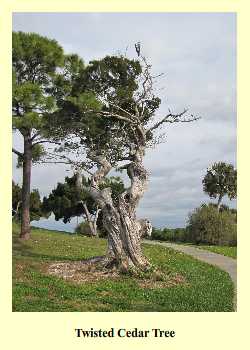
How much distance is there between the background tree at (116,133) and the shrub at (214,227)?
14134 millimetres

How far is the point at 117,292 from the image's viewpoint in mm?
13953

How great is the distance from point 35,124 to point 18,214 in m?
18.2

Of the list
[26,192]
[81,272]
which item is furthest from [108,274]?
[26,192]

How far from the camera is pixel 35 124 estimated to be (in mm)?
23234

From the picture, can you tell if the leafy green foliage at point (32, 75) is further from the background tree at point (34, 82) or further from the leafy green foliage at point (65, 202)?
the leafy green foliage at point (65, 202)

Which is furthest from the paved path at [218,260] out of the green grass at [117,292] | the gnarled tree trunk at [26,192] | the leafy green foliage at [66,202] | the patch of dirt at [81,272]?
the leafy green foliage at [66,202]

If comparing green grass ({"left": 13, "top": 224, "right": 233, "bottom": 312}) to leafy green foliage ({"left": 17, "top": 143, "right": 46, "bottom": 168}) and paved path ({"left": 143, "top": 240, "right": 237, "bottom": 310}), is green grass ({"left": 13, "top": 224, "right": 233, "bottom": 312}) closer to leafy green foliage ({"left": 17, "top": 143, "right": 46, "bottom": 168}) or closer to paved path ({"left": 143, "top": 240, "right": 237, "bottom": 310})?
paved path ({"left": 143, "top": 240, "right": 237, "bottom": 310})

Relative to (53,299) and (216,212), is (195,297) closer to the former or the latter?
(53,299)

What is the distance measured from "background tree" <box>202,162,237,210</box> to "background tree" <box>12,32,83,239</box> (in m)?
23.5

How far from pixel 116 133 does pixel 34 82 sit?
6460 millimetres

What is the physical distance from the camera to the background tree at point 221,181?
152 feet

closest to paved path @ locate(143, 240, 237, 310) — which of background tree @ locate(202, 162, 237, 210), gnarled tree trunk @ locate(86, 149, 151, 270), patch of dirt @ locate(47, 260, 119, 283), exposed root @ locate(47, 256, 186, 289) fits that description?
exposed root @ locate(47, 256, 186, 289)

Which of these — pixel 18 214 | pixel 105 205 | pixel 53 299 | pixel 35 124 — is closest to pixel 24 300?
pixel 53 299

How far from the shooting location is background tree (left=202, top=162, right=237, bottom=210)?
46188 millimetres
